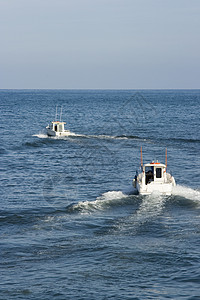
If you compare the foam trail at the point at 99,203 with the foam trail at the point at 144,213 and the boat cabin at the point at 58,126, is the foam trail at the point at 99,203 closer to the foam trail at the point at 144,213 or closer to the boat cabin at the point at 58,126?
the foam trail at the point at 144,213

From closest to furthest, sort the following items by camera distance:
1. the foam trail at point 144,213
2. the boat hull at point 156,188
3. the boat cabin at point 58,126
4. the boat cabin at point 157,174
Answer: the foam trail at point 144,213, the boat hull at point 156,188, the boat cabin at point 157,174, the boat cabin at point 58,126

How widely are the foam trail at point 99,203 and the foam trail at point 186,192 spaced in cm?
466

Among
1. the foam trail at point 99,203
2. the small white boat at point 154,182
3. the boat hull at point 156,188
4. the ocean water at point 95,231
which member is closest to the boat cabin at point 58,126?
the ocean water at point 95,231

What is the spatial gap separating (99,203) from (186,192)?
8303 mm

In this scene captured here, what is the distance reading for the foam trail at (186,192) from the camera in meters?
37.4

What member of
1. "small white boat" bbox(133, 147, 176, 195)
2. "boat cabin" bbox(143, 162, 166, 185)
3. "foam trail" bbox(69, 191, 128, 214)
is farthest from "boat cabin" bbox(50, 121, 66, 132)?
"boat cabin" bbox(143, 162, 166, 185)

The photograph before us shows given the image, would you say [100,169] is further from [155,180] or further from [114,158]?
[155,180]

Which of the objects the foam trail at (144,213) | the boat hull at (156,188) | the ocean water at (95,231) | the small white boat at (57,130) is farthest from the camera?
the small white boat at (57,130)

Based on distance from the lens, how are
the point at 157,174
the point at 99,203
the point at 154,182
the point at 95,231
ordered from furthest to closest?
the point at 157,174 < the point at 154,182 < the point at 99,203 < the point at 95,231

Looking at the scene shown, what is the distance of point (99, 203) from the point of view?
3578cm

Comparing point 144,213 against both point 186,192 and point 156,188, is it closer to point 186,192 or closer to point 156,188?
point 156,188

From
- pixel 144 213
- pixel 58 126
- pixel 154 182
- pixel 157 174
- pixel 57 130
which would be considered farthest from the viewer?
pixel 57 130

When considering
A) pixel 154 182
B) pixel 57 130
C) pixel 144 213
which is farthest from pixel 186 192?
pixel 57 130

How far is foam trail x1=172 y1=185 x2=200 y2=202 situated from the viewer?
37.4 meters
